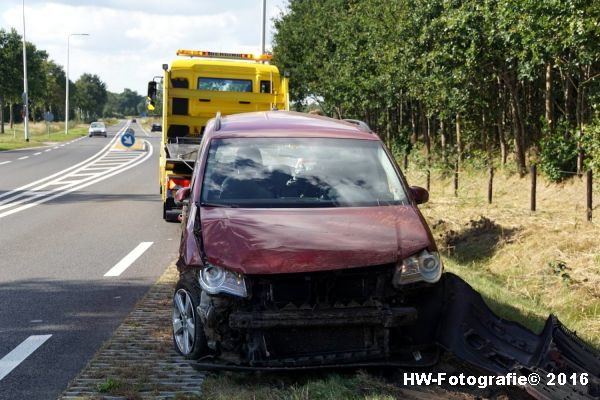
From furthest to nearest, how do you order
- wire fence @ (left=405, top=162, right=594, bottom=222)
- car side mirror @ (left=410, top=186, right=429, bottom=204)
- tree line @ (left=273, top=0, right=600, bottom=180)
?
wire fence @ (left=405, top=162, right=594, bottom=222) → tree line @ (left=273, top=0, right=600, bottom=180) → car side mirror @ (left=410, top=186, right=429, bottom=204)

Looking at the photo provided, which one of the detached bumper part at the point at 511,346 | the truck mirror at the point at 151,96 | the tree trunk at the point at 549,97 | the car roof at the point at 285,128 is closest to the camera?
the detached bumper part at the point at 511,346

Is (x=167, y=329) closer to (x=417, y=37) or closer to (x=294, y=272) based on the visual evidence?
(x=294, y=272)

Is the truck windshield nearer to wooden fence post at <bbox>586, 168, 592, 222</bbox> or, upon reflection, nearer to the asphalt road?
the asphalt road

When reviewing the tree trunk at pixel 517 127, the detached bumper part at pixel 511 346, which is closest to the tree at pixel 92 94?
the tree trunk at pixel 517 127

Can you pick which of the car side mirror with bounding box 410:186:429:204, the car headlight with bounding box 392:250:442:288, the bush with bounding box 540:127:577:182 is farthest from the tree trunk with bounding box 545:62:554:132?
the car headlight with bounding box 392:250:442:288

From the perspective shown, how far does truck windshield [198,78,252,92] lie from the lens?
52.0 feet

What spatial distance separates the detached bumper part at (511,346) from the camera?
4.39m

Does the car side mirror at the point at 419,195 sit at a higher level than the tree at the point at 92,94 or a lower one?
lower

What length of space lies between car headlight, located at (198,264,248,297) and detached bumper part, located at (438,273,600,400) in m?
1.37

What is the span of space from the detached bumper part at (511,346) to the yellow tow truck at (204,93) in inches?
341

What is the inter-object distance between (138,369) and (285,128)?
2.59m

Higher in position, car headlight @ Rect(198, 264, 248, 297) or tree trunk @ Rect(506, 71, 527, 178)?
tree trunk @ Rect(506, 71, 527, 178)

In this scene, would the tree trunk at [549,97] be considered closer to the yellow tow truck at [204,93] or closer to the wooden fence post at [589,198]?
the wooden fence post at [589,198]

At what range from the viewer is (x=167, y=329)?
6.36 metres
